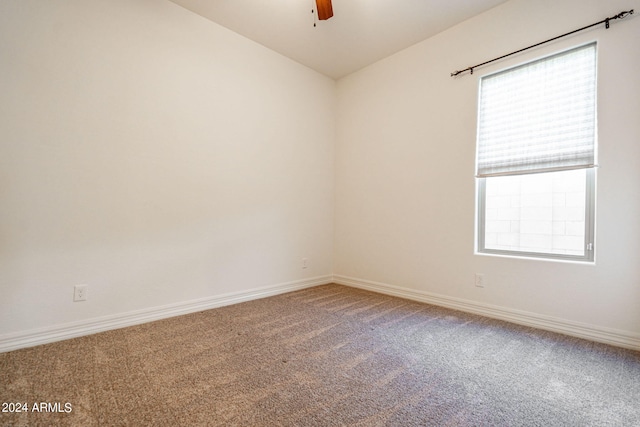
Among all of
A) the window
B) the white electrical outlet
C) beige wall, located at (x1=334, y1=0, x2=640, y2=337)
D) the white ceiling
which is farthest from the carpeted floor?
the white ceiling

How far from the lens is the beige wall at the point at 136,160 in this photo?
2.03 meters

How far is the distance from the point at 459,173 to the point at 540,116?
801 mm

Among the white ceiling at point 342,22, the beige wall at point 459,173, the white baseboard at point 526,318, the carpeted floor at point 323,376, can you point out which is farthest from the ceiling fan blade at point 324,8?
the white baseboard at point 526,318

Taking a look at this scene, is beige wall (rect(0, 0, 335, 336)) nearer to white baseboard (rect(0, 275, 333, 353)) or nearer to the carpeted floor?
white baseboard (rect(0, 275, 333, 353))

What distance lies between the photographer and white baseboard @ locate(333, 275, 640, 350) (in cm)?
210

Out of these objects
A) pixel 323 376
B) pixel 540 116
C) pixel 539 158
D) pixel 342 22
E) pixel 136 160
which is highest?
pixel 342 22

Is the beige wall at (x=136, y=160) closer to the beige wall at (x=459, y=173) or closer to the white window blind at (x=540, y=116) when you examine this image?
the beige wall at (x=459, y=173)

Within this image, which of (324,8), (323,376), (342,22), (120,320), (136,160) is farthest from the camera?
(342,22)

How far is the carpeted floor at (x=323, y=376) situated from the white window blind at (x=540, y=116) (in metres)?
1.47

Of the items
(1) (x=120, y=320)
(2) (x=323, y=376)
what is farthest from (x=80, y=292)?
(2) (x=323, y=376)

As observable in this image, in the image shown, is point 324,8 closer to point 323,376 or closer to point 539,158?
point 539,158

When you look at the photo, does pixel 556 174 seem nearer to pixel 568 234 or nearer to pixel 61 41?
pixel 568 234

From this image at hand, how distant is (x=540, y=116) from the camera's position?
8.29 ft

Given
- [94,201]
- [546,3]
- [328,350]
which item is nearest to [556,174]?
[546,3]
